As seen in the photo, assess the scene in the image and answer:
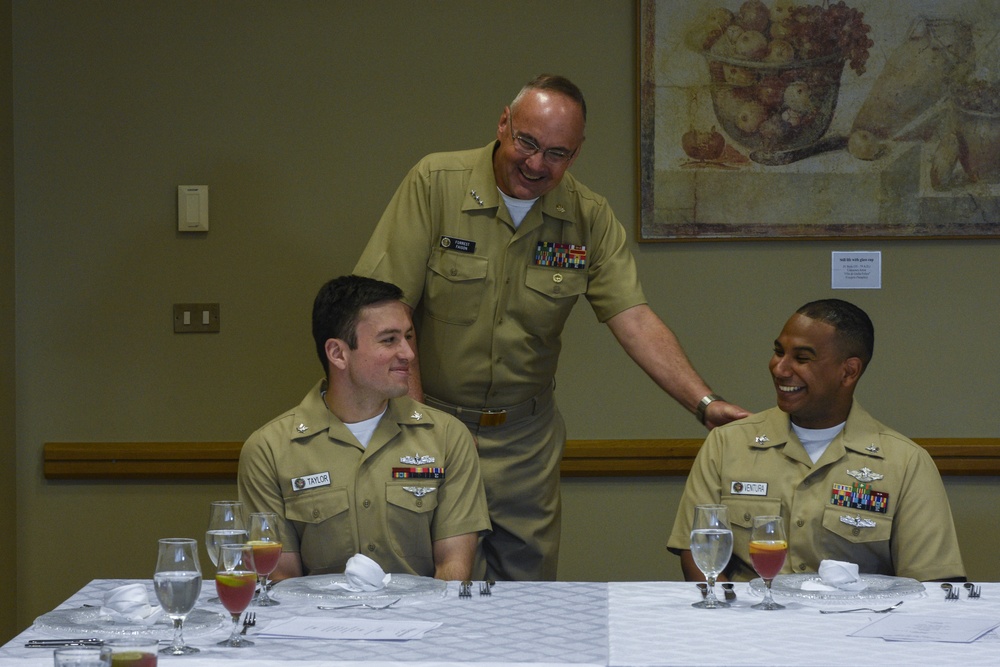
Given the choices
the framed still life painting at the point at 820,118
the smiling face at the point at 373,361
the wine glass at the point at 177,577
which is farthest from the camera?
the framed still life painting at the point at 820,118

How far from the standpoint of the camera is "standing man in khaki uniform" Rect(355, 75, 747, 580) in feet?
10.5

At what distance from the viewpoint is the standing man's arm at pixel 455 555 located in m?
2.72

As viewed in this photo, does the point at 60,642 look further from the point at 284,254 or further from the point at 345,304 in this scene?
the point at 284,254

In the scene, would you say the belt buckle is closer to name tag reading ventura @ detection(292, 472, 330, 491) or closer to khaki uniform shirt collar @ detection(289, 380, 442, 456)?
khaki uniform shirt collar @ detection(289, 380, 442, 456)

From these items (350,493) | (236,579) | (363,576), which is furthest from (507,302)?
(236,579)

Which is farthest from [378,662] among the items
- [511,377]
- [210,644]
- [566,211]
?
[566,211]

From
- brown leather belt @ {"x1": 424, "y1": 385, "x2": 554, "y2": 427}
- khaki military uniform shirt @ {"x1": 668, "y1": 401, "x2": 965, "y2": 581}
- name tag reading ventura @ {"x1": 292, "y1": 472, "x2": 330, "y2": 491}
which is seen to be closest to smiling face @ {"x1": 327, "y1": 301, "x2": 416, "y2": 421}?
name tag reading ventura @ {"x1": 292, "y1": 472, "x2": 330, "y2": 491}

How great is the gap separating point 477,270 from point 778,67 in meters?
1.58

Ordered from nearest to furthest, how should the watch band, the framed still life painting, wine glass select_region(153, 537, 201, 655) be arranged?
wine glass select_region(153, 537, 201, 655) < the watch band < the framed still life painting

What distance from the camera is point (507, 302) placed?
3260 millimetres

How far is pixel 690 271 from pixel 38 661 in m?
2.92

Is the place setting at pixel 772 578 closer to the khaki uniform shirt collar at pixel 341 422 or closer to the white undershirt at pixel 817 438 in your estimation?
the white undershirt at pixel 817 438

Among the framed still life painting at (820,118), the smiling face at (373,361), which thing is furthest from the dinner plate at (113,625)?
the framed still life painting at (820,118)

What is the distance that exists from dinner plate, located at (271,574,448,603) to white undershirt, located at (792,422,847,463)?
108 cm
